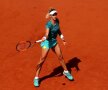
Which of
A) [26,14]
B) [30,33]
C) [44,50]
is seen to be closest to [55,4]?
[26,14]

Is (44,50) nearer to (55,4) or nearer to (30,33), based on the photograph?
(30,33)

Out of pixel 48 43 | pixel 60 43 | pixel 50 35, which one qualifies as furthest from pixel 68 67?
pixel 50 35

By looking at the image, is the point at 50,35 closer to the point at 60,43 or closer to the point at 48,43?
the point at 48,43

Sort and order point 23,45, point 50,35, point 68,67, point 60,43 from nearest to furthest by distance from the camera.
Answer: point 50,35 → point 68,67 → point 23,45 → point 60,43

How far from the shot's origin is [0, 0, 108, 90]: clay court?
Result: 9.99 m

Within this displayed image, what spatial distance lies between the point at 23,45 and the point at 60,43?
1.53 m

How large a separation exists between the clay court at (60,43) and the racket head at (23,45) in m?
0.27

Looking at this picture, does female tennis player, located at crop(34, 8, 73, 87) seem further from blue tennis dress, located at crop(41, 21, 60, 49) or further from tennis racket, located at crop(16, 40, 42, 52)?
tennis racket, located at crop(16, 40, 42, 52)

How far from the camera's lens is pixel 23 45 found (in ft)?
37.4

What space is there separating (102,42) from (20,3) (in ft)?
18.3

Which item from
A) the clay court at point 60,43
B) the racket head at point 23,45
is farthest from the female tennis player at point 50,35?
the racket head at point 23,45

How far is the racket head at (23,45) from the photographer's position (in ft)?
36.5

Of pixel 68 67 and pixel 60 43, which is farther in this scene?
pixel 60 43

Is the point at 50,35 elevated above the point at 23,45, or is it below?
above
